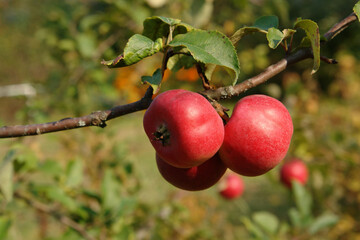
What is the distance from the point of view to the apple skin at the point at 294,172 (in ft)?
7.54

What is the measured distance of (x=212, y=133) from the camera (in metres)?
0.66

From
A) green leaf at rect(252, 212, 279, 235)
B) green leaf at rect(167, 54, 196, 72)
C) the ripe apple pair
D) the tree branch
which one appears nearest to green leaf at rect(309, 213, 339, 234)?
green leaf at rect(252, 212, 279, 235)

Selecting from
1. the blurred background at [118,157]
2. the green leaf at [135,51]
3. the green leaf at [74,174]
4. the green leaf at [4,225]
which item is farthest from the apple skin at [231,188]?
the green leaf at [135,51]

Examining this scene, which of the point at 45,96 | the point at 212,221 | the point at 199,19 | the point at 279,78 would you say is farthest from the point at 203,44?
the point at 279,78

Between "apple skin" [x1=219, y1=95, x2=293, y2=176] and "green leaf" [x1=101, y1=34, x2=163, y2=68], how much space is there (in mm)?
223

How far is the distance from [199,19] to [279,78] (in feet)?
25.1

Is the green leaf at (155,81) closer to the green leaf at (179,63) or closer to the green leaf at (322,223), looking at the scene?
the green leaf at (179,63)

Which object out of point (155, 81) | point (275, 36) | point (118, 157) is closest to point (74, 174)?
point (118, 157)

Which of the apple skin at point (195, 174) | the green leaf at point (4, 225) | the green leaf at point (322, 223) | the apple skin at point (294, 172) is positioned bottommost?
the apple skin at point (294, 172)

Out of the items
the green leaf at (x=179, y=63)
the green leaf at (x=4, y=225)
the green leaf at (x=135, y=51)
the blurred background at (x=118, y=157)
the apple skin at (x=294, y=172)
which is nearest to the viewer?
the green leaf at (x=135, y=51)

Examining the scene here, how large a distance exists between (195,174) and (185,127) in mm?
160

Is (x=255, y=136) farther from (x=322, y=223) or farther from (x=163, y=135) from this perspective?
(x=322, y=223)

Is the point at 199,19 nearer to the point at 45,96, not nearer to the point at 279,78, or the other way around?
the point at 45,96

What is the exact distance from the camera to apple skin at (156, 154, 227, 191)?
2.52ft
